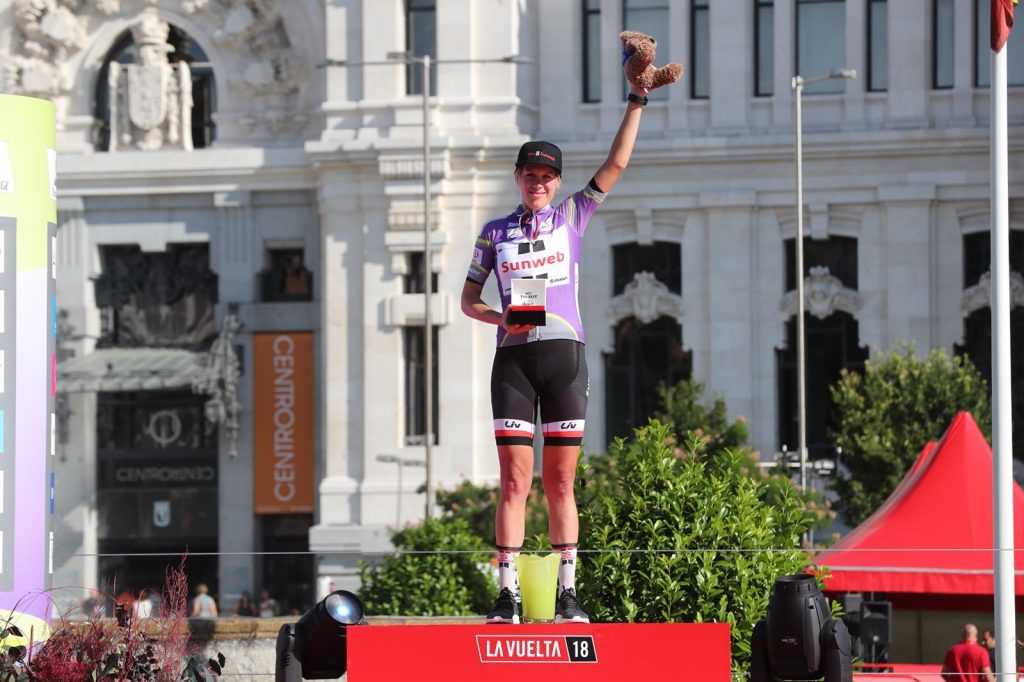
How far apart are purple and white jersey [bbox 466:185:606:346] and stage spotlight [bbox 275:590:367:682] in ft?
5.78

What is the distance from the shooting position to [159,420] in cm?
4544

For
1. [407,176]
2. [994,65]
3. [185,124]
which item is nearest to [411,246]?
[407,176]

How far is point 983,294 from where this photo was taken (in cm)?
4097

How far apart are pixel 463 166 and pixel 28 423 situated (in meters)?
27.5

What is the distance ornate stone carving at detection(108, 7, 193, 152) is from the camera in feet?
146

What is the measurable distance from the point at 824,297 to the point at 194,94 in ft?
46.6

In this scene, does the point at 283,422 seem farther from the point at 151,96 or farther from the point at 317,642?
the point at 317,642

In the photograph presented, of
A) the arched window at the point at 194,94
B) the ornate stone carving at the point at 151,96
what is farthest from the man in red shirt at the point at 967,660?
the arched window at the point at 194,94

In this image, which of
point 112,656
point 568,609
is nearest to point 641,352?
point 568,609

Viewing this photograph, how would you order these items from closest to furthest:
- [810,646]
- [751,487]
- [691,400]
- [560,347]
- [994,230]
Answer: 1. [810,646]
2. [560,347]
3. [751,487]
4. [994,230]
5. [691,400]

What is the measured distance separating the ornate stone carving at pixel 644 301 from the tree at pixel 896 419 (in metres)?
6.15

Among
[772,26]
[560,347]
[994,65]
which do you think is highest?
[772,26]

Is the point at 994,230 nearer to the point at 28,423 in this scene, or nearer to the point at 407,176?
the point at 28,423

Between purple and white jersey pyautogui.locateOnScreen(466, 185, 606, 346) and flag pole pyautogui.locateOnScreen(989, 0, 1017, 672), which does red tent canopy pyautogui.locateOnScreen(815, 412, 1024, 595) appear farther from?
purple and white jersey pyautogui.locateOnScreen(466, 185, 606, 346)
